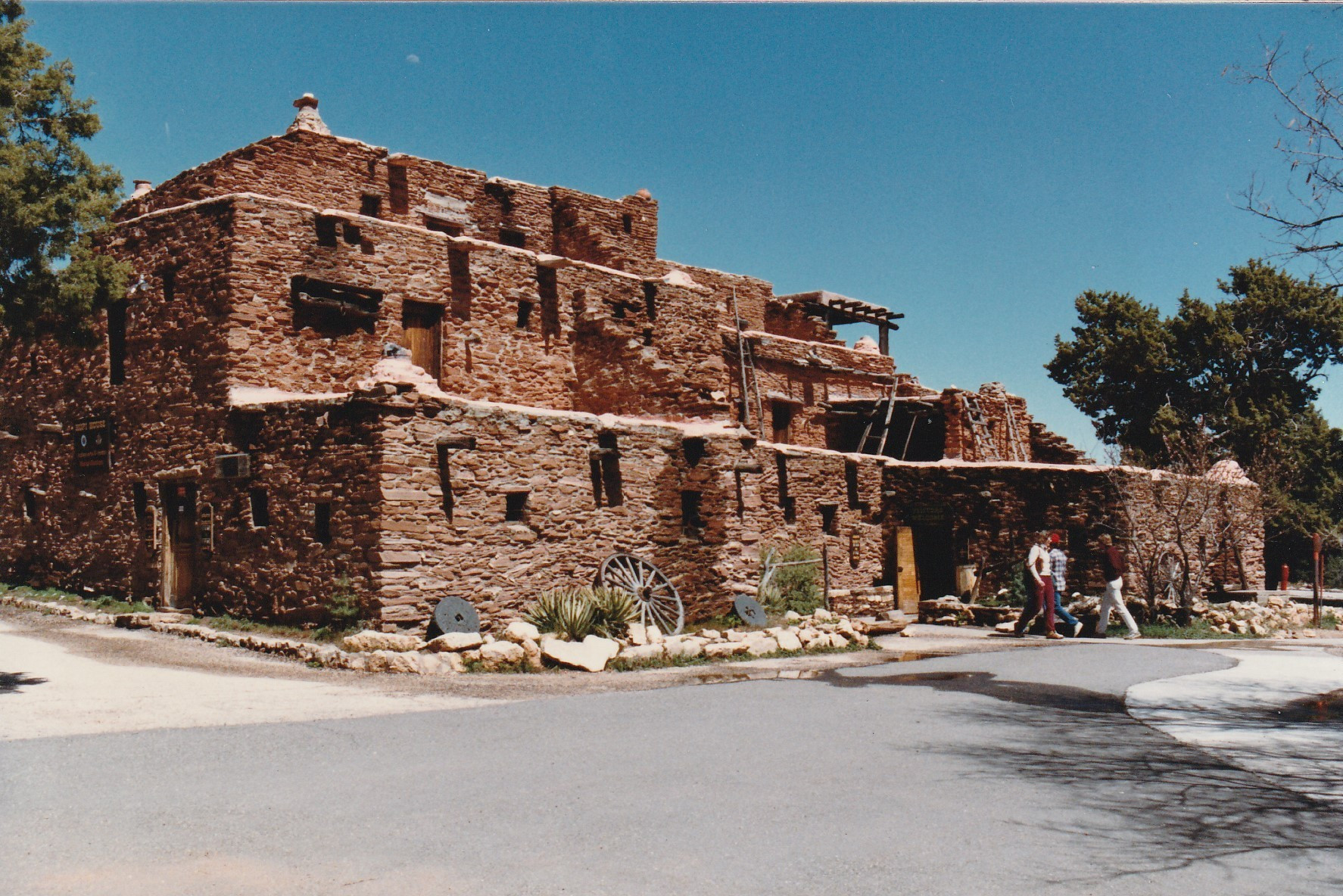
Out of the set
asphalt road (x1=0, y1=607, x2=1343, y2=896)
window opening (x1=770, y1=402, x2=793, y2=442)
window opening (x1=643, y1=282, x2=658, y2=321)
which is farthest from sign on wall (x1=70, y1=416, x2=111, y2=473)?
window opening (x1=770, y1=402, x2=793, y2=442)

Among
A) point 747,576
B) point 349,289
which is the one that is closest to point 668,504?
point 747,576

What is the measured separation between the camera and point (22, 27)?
10391 mm

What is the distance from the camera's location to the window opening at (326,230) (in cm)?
1744

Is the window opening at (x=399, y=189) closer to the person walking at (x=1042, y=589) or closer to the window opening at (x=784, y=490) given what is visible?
the window opening at (x=784, y=490)

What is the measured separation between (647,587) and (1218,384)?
31.8 m

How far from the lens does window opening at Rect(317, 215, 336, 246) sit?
57.2 feet

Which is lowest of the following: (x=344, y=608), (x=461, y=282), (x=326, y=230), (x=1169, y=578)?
(x=1169, y=578)

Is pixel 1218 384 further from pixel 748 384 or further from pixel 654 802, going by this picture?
pixel 654 802

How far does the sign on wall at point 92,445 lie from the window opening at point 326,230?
5.00m

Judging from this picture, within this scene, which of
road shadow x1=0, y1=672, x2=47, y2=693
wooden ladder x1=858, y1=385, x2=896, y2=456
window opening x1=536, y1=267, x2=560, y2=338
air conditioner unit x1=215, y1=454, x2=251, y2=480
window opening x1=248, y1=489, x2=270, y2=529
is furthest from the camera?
wooden ladder x1=858, y1=385, x2=896, y2=456

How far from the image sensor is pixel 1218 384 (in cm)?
3922

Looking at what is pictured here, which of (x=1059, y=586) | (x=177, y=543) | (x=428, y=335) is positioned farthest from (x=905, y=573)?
(x=177, y=543)

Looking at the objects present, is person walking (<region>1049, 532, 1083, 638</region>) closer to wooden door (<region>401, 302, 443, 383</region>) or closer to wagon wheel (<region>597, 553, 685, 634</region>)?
wagon wheel (<region>597, 553, 685, 634</region>)

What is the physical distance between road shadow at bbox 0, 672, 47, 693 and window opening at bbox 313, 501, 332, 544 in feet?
A: 13.0
